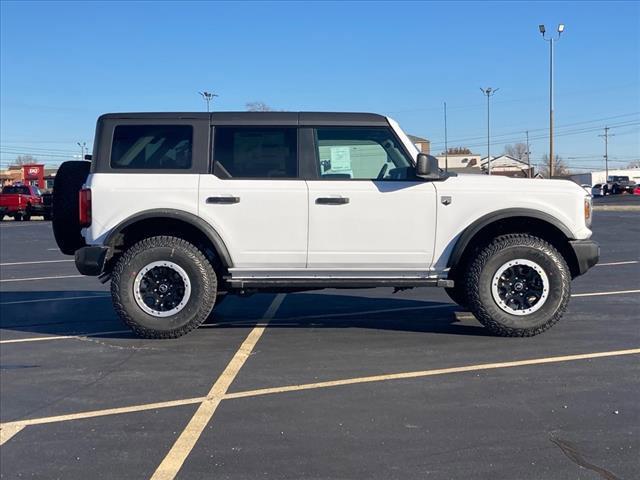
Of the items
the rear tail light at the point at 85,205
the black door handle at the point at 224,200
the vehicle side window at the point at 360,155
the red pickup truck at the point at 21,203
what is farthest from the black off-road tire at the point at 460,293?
the red pickup truck at the point at 21,203

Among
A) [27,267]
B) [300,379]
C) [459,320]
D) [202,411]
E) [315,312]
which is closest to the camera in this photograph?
[202,411]

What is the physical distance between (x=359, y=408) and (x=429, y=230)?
2.36 metres

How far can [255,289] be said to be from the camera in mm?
6531

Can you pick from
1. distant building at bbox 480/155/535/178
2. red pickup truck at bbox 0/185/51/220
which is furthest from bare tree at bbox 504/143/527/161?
red pickup truck at bbox 0/185/51/220

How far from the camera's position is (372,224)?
6309 mm

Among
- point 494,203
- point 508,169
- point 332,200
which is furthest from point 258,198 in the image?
point 508,169

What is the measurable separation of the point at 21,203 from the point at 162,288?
32263 mm

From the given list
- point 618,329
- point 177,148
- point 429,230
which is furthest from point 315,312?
point 618,329

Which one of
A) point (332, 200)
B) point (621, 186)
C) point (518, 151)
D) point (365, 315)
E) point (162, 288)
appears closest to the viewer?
point (332, 200)

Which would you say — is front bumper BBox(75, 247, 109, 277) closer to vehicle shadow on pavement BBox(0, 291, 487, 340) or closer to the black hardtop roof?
vehicle shadow on pavement BBox(0, 291, 487, 340)

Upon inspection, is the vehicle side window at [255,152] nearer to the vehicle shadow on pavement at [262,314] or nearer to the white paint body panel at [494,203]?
the white paint body panel at [494,203]

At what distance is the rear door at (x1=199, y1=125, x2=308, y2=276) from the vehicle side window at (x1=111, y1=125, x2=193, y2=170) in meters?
0.29

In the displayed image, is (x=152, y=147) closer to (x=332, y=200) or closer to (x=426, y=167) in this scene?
(x=332, y=200)

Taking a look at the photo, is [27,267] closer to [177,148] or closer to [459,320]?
[177,148]
